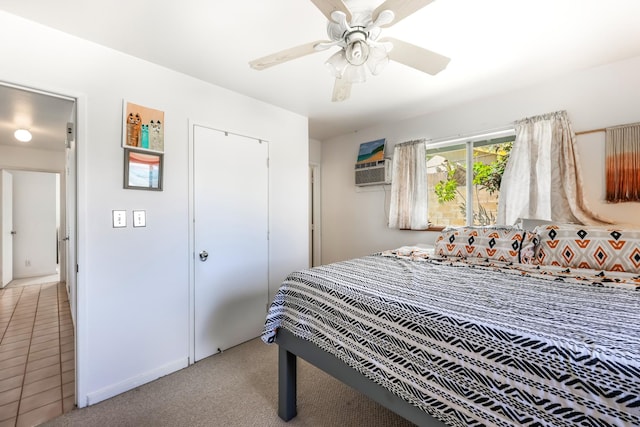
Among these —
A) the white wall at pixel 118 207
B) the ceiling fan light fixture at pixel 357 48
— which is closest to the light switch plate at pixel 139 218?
the white wall at pixel 118 207

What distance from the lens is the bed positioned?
0.74 meters

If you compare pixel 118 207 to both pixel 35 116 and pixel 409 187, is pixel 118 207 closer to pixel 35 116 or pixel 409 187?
pixel 35 116

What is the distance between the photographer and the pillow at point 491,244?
6.49 ft

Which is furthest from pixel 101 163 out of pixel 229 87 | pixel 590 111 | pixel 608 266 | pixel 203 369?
pixel 590 111

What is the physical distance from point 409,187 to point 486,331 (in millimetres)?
2539

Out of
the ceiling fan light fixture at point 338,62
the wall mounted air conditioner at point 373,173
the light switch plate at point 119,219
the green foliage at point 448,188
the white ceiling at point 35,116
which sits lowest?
the light switch plate at point 119,219

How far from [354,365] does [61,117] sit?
154 inches

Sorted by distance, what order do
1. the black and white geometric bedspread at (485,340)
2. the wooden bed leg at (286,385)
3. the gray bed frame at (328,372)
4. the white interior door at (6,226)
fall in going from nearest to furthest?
the black and white geometric bedspread at (485,340) < the gray bed frame at (328,372) < the wooden bed leg at (286,385) < the white interior door at (6,226)

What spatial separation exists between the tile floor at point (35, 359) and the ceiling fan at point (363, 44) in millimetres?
2581

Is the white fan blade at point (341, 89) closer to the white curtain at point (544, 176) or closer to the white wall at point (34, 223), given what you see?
the white curtain at point (544, 176)

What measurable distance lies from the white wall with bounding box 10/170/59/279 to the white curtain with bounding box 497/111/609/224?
725cm

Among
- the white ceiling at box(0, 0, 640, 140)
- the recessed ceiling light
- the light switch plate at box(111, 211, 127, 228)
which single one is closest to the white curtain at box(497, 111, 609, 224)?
the white ceiling at box(0, 0, 640, 140)

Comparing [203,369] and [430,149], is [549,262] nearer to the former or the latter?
[430,149]

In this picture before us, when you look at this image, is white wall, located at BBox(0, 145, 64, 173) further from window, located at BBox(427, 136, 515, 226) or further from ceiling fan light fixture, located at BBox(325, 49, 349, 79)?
window, located at BBox(427, 136, 515, 226)
